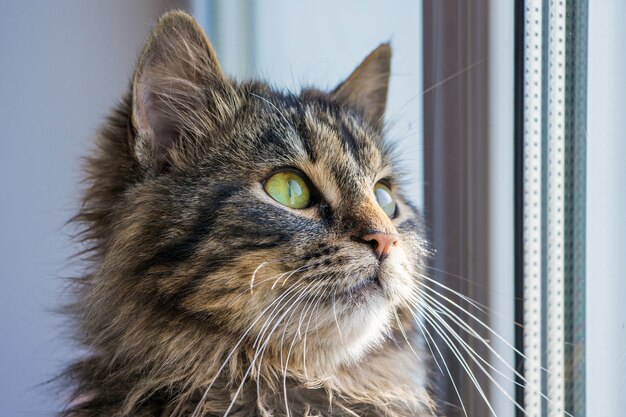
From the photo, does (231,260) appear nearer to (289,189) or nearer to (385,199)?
(289,189)

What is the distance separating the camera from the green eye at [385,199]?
1291mm

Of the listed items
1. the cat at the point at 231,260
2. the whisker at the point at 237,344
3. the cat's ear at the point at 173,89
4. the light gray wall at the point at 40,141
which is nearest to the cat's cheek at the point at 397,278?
the cat at the point at 231,260

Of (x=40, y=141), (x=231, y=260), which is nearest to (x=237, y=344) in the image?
(x=231, y=260)

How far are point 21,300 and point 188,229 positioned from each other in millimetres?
968

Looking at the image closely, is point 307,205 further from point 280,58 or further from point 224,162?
point 280,58

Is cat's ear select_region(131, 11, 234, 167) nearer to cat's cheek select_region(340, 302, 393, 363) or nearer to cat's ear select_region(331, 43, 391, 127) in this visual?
cat's ear select_region(331, 43, 391, 127)

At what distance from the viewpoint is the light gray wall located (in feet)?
5.55

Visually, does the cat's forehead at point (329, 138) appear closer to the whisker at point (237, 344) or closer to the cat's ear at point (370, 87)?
the cat's ear at point (370, 87)

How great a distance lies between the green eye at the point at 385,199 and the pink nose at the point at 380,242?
0.27 meters

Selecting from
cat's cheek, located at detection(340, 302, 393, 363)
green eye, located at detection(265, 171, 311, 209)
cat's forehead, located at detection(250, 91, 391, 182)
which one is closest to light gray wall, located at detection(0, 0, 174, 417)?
cat's forehead, located at detection(250, 91, 391, 182)

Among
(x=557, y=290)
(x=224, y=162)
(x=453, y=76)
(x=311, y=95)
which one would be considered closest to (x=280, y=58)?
(x=311, y=95)

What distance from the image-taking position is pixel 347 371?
1.17 metres

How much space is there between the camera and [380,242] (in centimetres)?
100

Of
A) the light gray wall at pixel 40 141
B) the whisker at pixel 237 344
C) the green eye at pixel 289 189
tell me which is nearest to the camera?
the whisker at pixel 237 344
